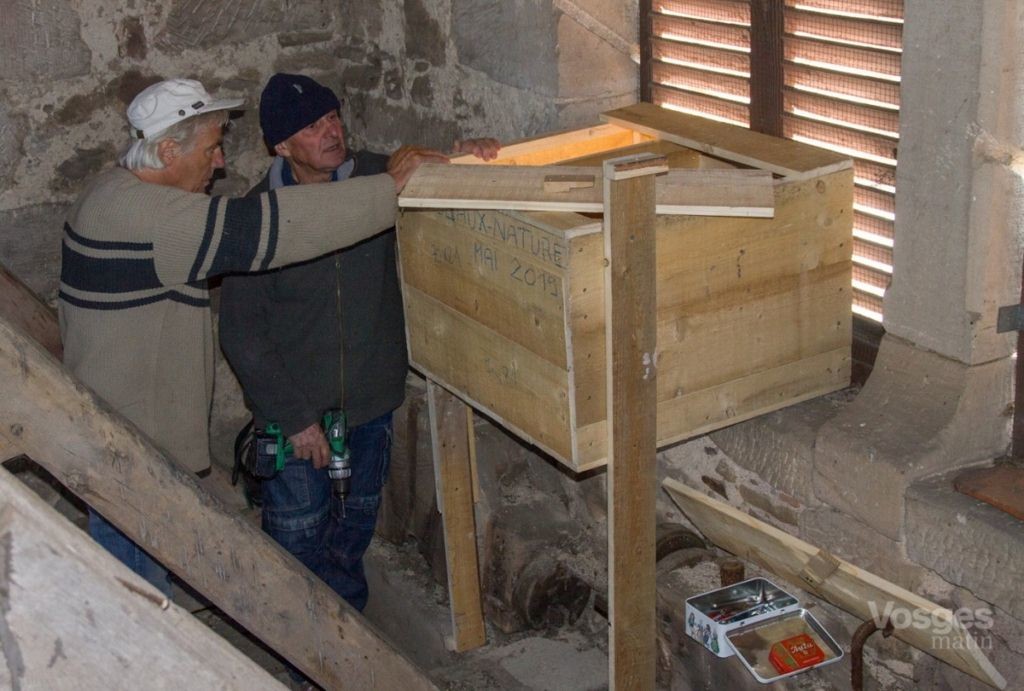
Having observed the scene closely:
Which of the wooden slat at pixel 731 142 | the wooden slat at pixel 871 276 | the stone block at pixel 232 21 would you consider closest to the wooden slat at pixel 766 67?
the wooden slat at pixel 731 142

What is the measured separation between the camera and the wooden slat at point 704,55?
3447 millimetres

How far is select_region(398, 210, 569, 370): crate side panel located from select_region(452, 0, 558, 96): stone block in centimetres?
85

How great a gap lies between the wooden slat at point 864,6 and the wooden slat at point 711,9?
214 millimetres

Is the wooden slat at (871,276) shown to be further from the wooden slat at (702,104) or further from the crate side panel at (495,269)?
the crate side panel at (495,269)

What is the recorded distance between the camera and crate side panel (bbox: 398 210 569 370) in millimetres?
2643

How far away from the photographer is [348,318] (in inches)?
141

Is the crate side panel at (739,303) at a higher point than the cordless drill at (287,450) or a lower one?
higher

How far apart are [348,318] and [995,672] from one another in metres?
1.88

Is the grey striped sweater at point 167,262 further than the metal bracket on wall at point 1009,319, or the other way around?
the grey striped sweater at point 167,262

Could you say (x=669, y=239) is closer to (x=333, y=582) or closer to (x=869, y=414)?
(x=869, y=414)

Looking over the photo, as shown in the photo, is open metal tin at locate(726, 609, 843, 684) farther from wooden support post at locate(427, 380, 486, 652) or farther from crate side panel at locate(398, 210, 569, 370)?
wooden support post at locate(427, 380, 486, 652)

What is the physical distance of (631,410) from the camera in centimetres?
270

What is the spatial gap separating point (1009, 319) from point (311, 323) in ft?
6.00

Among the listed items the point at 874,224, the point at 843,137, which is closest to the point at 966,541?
the point at 874,224
